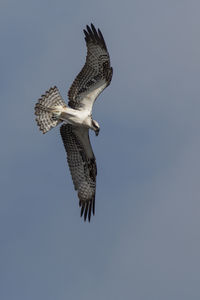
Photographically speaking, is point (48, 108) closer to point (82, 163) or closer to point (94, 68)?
point (94, 68)

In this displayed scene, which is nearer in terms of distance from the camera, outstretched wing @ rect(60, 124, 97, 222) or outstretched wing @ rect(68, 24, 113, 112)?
outstretched wing @ rect(68, 24, 113, 112)

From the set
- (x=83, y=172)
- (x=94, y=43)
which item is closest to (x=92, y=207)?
(x=83, y=172)

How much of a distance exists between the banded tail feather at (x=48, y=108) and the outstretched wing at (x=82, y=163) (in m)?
0.55

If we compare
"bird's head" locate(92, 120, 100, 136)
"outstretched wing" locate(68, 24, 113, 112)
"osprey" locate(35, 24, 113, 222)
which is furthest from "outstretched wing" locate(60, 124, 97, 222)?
"outstretched wing" locate(68, 24, 113, 112)

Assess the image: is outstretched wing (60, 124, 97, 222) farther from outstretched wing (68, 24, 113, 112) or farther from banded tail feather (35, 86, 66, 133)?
outstretched wing (68, 24, 113, 112)

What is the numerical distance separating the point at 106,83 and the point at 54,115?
1438 mm

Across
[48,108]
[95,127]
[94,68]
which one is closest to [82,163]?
[95,127]

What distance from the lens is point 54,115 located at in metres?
23.6

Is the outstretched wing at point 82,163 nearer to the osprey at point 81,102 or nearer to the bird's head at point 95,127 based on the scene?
the osprey at point 81,102

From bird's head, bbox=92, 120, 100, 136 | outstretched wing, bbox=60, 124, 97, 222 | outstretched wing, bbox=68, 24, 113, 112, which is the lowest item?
outstretched wing, bbox=60, 124, 97, 222

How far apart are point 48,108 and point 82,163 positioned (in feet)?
6.07

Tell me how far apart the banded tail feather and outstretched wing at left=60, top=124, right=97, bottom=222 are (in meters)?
0.55

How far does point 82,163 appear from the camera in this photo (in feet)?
81.1

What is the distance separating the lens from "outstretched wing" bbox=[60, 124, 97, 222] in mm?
24219
